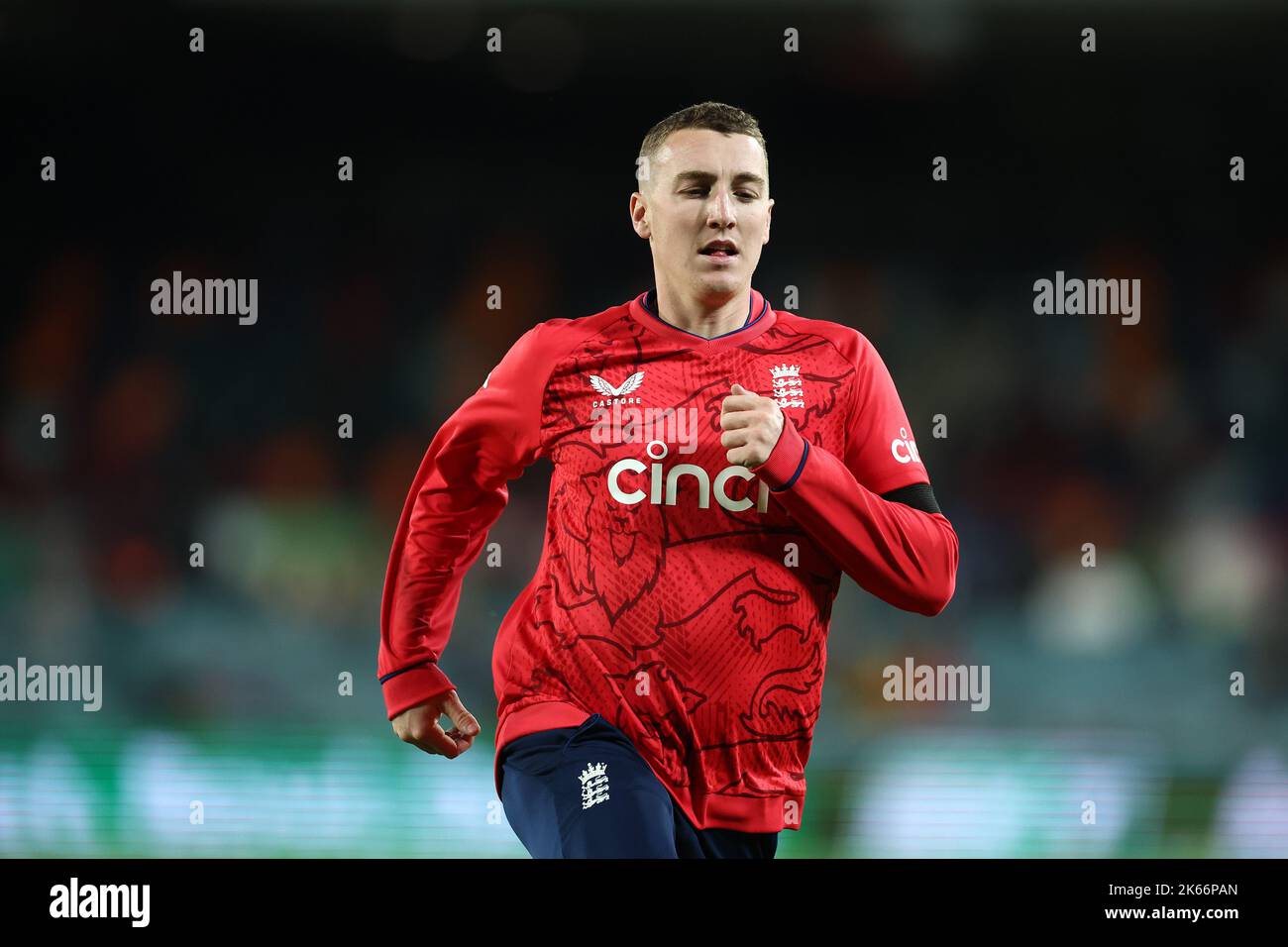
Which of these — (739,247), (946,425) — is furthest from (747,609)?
(946,425)

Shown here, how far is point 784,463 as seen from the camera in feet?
7.75

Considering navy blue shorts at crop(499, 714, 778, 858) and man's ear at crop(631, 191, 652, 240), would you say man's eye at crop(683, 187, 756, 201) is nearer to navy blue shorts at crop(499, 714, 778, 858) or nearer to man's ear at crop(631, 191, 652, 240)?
man's ear at crop(631, 191, 652, 240)

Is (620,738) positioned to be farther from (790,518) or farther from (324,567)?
(324,567)

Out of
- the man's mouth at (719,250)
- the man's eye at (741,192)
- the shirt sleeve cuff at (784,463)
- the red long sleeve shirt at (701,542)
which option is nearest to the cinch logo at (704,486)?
the red long sleeve shirt at (701,542)

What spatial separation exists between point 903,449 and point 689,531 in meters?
0.45

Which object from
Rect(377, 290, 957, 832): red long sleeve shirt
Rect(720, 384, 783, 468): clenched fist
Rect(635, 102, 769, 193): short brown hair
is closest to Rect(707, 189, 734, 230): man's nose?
Rect(635, 102, 769, 193): short brown hair

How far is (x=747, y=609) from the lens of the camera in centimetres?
252

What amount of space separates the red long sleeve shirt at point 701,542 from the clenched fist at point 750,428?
0.9 inches

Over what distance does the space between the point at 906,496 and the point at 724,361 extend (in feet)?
1.40

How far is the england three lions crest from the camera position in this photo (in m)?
2.62

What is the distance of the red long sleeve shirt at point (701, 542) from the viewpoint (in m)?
2.48
